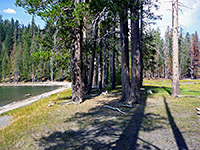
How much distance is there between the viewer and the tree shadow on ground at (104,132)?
413 centimetres

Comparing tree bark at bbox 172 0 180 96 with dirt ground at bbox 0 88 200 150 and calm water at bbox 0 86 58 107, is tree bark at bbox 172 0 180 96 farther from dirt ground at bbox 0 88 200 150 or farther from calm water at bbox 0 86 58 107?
calm water at bbox 0 86 58 107

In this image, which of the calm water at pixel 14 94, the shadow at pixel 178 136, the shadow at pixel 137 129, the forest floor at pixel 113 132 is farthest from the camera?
the calm water at pixel 14 94

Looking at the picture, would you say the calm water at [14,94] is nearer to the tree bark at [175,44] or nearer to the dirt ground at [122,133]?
the dirt ground at [122,133]

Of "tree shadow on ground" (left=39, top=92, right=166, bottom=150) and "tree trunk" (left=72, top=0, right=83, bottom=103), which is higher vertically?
"tree trunk" (left=72, top=0, right=83, bottom=103)

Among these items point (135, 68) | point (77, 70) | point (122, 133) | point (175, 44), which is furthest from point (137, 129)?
point (175, 44)

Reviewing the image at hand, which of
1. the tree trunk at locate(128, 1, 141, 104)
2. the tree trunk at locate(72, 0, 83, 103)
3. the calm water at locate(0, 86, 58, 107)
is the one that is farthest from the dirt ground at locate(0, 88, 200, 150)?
the calm water at locate(0, 86, 58, 107)

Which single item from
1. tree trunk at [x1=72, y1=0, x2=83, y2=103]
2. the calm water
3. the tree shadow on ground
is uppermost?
tree trunk at [x1=72, y1=0, x2=83, y2=103]

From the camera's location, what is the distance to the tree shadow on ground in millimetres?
4133

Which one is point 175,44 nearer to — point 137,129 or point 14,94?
point 137,129

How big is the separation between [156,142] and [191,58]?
64300mm

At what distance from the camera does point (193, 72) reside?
195 ft

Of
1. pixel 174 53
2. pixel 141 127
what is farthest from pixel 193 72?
pixel 141 127

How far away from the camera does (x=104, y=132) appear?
4.91 meters

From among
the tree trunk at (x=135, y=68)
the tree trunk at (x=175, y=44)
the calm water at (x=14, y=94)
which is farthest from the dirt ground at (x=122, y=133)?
the calm water at (x=14, y=94)
